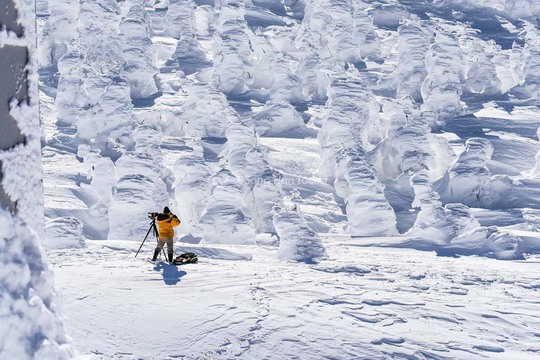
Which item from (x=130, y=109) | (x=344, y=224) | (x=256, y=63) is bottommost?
(x=344, y=224)

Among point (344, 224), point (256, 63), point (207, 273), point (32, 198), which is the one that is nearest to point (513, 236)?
point (344, 224)

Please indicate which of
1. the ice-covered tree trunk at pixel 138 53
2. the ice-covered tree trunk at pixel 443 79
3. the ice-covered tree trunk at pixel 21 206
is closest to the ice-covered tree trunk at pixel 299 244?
the ice-covered tree trunk at pixel 21 206

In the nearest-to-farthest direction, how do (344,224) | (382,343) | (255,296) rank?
(382,343)
(255,296)
(344,224)

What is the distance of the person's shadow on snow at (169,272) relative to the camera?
37.9 ft

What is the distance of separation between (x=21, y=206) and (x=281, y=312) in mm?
8840

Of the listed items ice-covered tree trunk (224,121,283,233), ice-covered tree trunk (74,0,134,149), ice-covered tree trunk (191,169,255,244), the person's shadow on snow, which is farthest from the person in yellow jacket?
ice-covered tree trunk (74,0,134,149)

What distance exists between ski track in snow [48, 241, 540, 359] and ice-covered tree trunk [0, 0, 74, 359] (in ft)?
23.3

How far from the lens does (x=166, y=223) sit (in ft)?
40.8

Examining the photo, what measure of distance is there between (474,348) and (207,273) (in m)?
4.58

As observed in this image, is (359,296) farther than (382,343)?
Yes

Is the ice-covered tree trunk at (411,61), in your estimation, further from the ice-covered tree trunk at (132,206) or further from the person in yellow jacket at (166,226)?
the person in yellow jacket at (166,226)

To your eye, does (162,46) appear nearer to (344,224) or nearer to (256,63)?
(256,63)

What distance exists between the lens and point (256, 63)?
43062 millimetres

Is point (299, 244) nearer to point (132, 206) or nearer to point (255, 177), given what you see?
point (132, 206)
